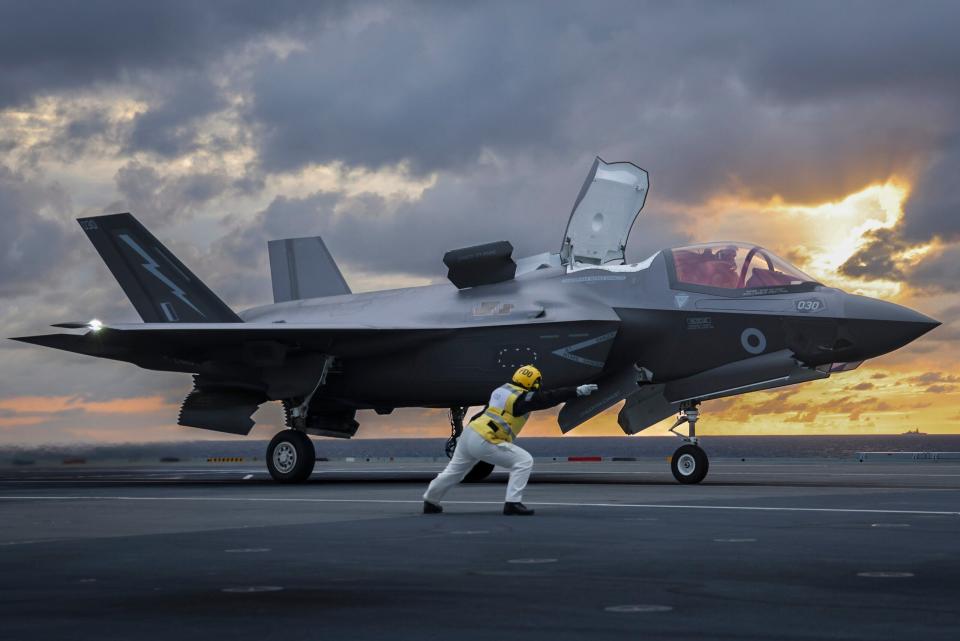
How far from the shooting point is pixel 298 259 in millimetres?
27312

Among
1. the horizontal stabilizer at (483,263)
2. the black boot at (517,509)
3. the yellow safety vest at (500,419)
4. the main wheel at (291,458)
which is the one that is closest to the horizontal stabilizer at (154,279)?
the main wheel at (291,458)

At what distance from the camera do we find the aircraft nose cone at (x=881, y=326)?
1791 cm

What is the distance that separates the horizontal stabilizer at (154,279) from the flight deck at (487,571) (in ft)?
35.1

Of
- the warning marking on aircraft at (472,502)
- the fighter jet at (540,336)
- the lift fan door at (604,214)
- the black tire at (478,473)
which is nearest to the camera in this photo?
the warning marking on aircraft at (472,502)

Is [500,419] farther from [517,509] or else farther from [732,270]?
[732,270]

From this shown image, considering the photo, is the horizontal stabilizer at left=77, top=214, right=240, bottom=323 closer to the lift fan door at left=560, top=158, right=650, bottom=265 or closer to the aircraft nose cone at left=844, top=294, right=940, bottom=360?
the lift fan door at left=560, top=158, right=650, bottom=265

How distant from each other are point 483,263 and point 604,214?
2.49 m

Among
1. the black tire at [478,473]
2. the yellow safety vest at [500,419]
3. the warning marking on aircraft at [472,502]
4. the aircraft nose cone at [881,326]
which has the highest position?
the aircraft nose cone at [881,326]

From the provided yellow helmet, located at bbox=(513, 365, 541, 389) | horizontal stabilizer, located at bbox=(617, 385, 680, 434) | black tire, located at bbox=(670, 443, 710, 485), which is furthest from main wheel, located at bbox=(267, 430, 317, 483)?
yellow helmet, located at bbox=(513, 365, 541, 389)

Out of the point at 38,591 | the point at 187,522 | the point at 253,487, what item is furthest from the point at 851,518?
the point at 253,487

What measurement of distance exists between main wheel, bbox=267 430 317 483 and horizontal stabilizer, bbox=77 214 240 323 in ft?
13.8

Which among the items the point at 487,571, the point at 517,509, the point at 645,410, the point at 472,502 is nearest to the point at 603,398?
the point at 645,410

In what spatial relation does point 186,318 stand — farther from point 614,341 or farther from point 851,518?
point 851,518

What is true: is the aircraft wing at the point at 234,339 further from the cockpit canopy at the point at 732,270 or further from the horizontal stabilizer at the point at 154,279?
the cockpit canopy at the point at 732,270
